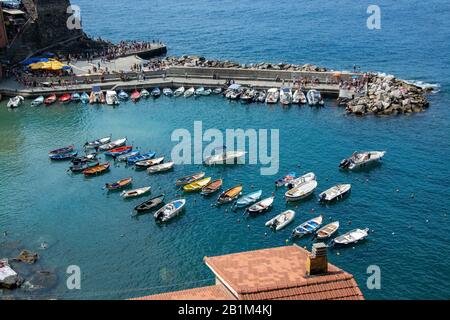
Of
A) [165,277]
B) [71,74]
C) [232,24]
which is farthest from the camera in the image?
[232,24]

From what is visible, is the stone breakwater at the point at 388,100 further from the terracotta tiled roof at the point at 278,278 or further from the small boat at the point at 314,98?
the terracotta tiled roof at the point at 278,278

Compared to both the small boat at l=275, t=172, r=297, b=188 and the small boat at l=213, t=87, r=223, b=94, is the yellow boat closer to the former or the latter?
the small boat at l=275, t=172, r=297, b=188

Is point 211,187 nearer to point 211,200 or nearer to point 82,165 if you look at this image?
point 211,200

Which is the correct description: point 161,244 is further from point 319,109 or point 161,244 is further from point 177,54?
point 177,54

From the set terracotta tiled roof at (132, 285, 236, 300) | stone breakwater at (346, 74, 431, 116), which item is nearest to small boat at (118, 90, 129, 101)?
stone breakwater at (346, 74, 431, 116)

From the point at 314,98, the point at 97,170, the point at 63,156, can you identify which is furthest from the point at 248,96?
the point at 63,156
